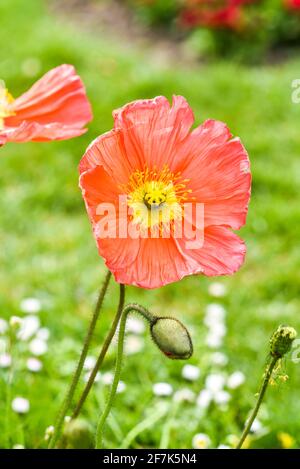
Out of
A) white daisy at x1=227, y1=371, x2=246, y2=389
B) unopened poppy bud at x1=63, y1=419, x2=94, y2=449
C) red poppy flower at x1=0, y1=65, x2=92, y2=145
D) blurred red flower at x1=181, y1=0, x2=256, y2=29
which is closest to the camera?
unopened poppy bud at x1=63, y1=419, x2=94, y2=449

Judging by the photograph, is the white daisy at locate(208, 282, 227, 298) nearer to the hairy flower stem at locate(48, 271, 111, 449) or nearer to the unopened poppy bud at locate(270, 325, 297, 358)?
the hairy flower stem at locate(48, 271, 111, 449)

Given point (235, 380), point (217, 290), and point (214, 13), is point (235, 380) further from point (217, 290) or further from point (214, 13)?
point (214, 13)

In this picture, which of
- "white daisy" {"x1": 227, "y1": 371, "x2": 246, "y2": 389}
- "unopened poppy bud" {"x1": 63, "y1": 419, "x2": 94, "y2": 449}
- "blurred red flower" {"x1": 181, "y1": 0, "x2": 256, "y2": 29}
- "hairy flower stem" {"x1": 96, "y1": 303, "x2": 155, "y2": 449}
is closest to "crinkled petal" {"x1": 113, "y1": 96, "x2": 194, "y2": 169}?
"hairy flower stem" {"x1": 96, "y1": 303, "x2": 155, "y2": 449}

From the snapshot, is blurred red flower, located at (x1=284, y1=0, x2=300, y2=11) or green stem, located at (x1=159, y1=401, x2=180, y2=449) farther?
blurred red flower, located at (x1=284, y1=0, x2=300, y2=11)

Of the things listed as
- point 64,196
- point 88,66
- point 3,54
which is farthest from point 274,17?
point 64,196

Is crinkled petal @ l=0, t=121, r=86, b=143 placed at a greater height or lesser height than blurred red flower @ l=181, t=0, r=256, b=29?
lesser

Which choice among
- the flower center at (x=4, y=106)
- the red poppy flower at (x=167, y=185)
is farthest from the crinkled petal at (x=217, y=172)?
the flower center at (x=4, y=106)

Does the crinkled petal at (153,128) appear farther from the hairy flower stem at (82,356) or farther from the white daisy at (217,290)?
the white daisy at (217,290)
